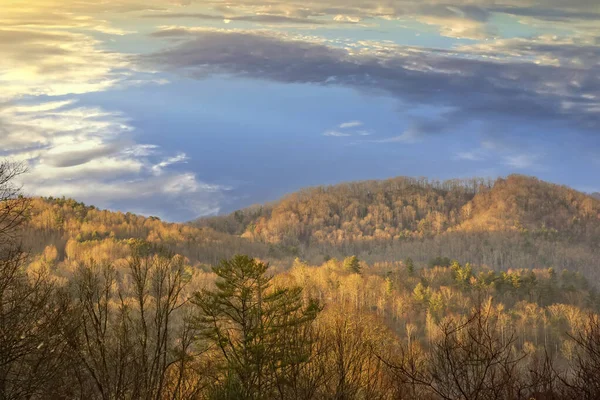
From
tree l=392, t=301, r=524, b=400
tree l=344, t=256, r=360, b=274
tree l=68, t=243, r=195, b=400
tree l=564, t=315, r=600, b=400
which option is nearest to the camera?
tree l=392, t=301, r=524, b=400

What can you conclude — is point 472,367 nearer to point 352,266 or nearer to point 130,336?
point 130,336

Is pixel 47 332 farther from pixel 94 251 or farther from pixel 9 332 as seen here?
pixel 94 251

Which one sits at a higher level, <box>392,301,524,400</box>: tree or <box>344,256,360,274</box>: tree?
<box>392,301,524,400</box>: tree

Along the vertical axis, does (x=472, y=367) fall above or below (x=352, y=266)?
above

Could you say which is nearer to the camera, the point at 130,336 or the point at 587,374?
the point at 587,374

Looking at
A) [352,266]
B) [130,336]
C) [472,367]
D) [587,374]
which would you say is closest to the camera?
[587,374]

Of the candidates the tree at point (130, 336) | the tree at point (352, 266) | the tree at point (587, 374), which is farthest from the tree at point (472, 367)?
the tree at point (352, 266)

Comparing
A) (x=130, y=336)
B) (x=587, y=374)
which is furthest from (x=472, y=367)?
(x=130, y=336)

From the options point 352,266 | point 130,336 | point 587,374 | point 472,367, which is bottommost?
point 352,266

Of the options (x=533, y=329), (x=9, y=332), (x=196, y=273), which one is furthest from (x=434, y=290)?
(x=9, y=332)

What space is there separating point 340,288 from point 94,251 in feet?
Answer: 256

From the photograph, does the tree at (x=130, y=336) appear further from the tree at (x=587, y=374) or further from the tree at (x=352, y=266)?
the tree at (x=352, y=266)

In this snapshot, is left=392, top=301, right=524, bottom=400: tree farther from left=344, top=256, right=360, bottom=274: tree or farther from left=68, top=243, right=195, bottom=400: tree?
left=344, top=256, right=360, bottom=274: tree

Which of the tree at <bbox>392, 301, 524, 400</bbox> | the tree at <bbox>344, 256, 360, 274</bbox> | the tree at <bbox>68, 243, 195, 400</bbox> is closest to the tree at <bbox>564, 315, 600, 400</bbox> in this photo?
the tree at <bbox>392, 301, 524, 400</bbox>
